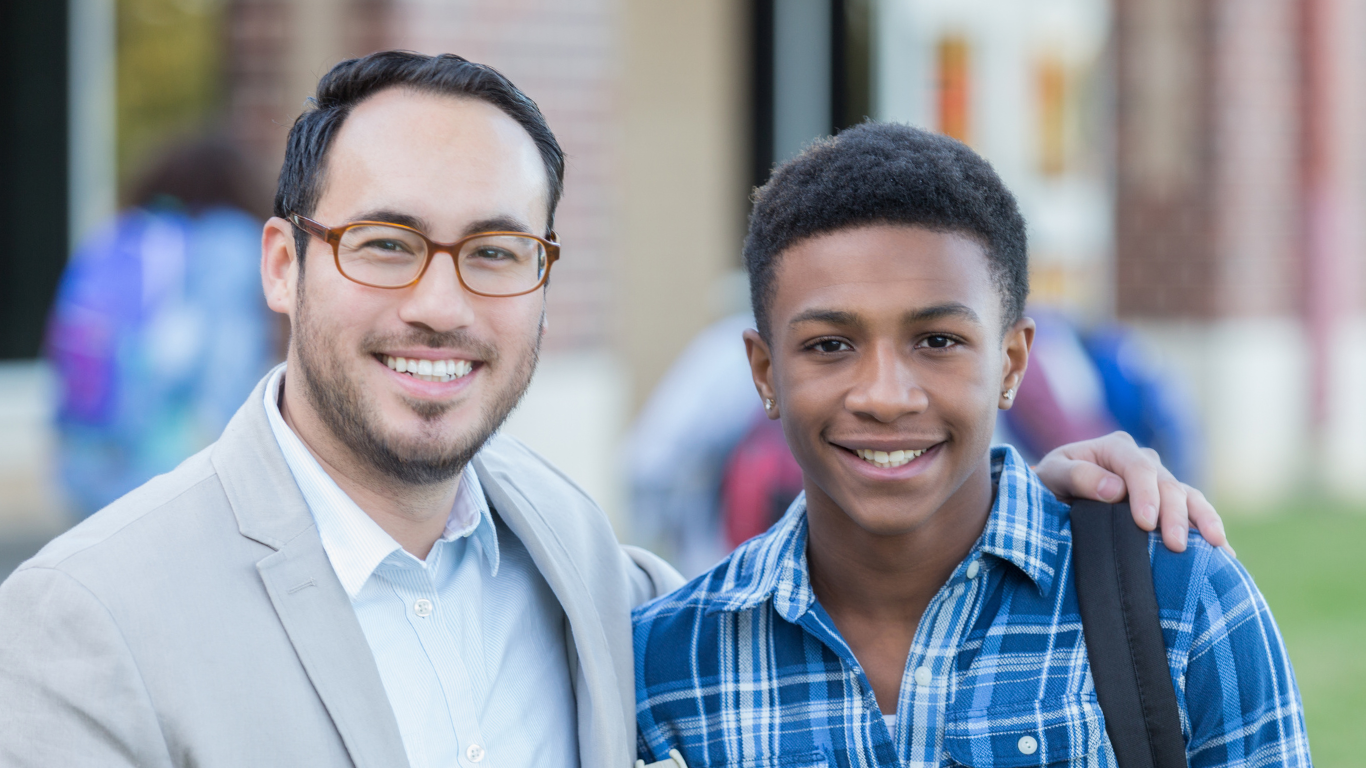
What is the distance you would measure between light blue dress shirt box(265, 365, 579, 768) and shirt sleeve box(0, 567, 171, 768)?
0.42 metres

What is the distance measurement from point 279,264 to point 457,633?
0.78 meters

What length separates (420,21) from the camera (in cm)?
675

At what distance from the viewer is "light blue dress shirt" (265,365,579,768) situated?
2.29 meters

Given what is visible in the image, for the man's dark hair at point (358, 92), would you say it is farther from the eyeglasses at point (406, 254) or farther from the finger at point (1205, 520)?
the finger at point (1205, 520)

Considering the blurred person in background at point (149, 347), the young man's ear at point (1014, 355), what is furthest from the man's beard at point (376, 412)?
the blurred person in background at point (149, 347)

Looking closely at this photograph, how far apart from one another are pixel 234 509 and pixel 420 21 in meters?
4.96

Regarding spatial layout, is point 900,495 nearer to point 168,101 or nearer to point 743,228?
point 168,101

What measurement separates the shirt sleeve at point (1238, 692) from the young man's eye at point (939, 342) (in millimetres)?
581

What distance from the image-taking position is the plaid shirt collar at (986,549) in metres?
2.40

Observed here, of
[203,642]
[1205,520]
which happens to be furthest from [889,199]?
[203,642]

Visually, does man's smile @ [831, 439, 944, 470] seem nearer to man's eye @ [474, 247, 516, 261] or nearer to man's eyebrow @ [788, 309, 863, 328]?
man's eyebrow @ [788, 309, 863, 328]

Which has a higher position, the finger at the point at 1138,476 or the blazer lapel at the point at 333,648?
the finger at the point at 1138,476

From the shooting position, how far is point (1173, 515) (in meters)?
2.34

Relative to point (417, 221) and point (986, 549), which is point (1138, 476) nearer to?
point (986, 549)
